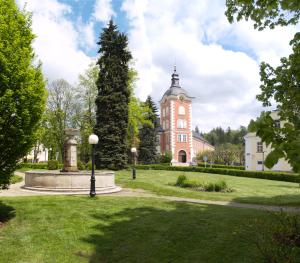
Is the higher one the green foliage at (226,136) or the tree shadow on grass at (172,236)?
the green foliage at (226,136)

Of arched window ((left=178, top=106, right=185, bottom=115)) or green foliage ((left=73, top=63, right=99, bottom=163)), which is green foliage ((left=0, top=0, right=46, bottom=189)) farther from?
arched window ((left=178, top=106, right=185, bottom=115))

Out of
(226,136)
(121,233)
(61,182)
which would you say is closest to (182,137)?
(61,182)

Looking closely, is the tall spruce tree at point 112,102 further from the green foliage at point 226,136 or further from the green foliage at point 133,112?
the green foliage at point 226,136

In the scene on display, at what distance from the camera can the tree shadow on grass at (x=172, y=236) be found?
8.21 metres

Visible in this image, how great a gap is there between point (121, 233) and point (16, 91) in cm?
534

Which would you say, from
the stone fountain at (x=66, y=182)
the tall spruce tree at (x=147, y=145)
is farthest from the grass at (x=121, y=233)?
the tall spruce tree at (x=147, y=145)

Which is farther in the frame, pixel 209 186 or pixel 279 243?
pixel 209 186

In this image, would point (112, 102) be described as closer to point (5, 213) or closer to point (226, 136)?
point (5, 213)

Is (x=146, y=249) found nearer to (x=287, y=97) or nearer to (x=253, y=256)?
(x=253, y=256)

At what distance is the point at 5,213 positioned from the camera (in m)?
11.2

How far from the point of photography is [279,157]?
107 inches

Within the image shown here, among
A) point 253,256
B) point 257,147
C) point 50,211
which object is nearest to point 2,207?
point 50,211

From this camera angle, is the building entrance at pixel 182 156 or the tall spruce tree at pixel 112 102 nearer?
the tall spruce tree at pixel 112 102

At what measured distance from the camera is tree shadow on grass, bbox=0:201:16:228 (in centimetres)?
1057
